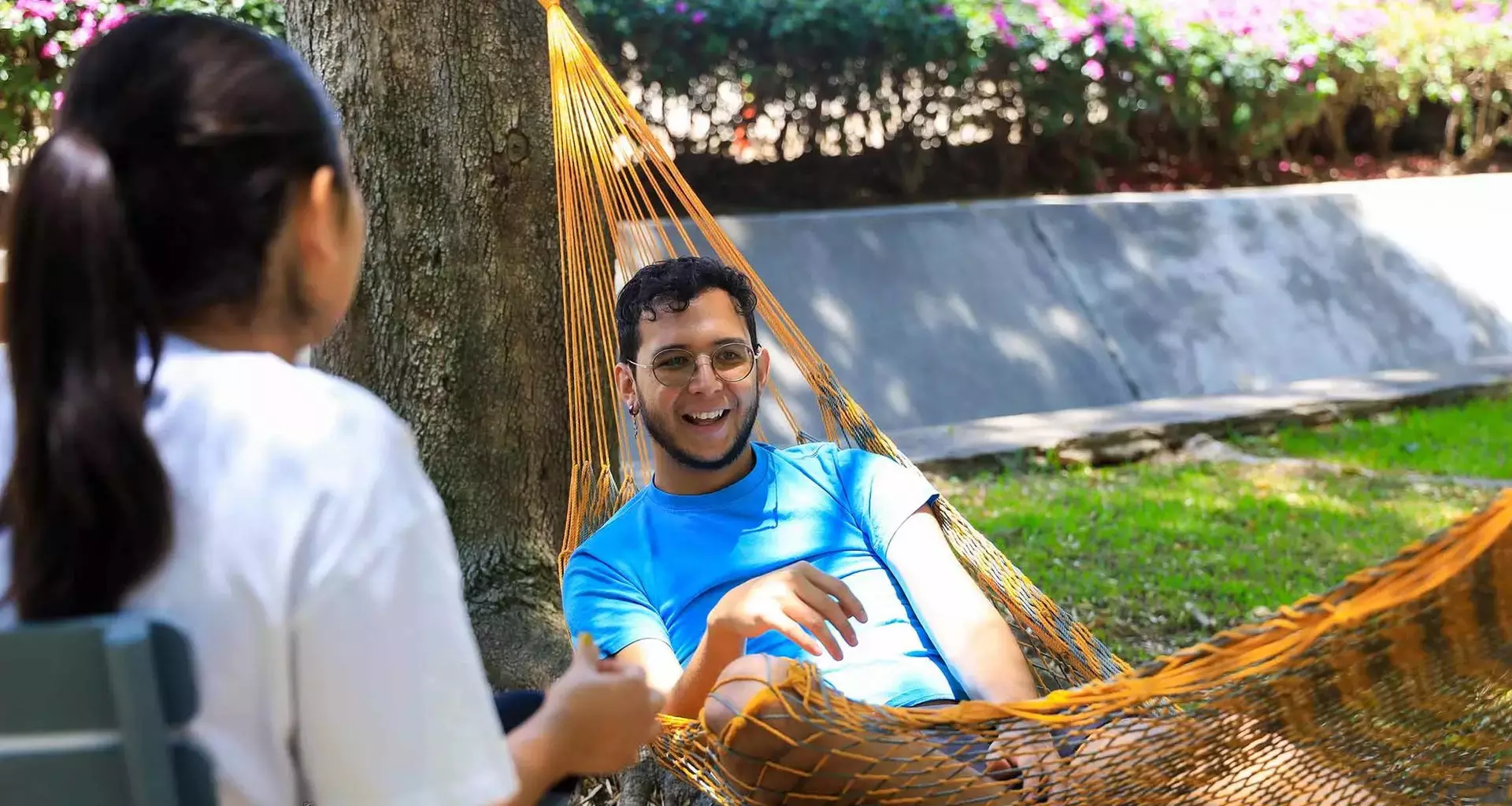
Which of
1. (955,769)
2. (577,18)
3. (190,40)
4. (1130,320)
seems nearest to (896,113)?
(1130,320)

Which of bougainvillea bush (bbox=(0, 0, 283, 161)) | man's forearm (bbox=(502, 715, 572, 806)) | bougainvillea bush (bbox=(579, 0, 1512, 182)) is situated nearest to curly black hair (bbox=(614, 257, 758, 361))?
man's forearm (bbox=(502, 715, 572, 806))

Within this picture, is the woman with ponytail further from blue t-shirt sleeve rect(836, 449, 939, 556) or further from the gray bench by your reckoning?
blue t-shirt sleeve rect(836, 449, 939, 556)

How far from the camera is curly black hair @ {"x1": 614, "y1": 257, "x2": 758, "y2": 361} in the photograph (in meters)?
2.32

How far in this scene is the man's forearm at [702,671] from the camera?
189 centimetres

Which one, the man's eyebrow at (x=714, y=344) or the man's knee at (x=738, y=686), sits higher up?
the man's eyebrow at (x=714, y=344)

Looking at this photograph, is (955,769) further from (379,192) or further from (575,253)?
(379,192)

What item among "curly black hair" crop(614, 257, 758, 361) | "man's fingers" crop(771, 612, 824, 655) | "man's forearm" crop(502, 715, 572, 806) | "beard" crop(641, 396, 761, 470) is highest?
"curly black hair" crop(614, 257, 758, 361)

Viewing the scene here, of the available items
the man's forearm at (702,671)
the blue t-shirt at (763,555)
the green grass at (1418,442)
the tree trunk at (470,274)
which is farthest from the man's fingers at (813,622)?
the green grass at (1418,442)

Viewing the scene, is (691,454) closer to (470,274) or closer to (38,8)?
(470,274)

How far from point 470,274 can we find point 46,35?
2898mm

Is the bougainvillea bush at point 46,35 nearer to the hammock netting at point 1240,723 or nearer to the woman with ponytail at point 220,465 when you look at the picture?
the hammock netting at point 1240,723

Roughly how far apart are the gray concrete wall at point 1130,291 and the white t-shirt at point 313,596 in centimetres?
419

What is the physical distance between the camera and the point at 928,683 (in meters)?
2.10

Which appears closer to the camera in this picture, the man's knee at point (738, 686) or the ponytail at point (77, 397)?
the ponytail at point (77, 397)
